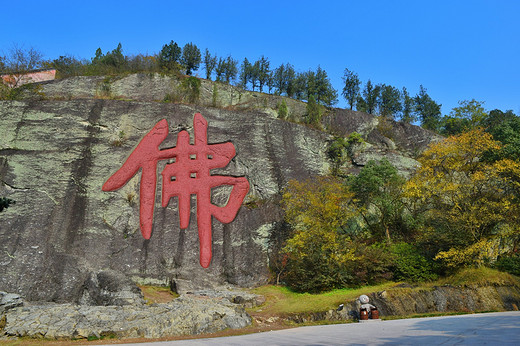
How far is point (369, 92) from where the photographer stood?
34.5 metres

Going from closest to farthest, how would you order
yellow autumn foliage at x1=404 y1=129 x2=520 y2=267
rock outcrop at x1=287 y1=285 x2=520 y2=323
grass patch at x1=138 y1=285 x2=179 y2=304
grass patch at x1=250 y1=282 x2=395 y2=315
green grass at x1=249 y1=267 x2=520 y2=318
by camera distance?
rock outcrop at x1=287 y1=285 x2=520 y2=323
grass patch at x1=250 y1=282 x2=395 y2=315
green grass at x1=249 y1=267 x2=520 y2=318
grass patch at x1=138 y1=285 x2=179 y2=304
yellow autumn foliage at x1=404 y1=129 x2=520 y2=267

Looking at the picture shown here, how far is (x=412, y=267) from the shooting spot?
14.1 m

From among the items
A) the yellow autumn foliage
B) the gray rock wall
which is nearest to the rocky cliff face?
the gray rock wall

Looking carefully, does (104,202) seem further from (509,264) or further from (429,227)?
(509,264)

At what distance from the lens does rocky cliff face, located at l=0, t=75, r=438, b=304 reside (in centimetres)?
1386

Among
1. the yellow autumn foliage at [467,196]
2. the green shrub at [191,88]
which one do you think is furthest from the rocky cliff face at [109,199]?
the yellow autumn foliage at [467,196]

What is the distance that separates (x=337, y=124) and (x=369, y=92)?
35.3 ft

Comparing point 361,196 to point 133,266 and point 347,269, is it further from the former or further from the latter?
point 133,266

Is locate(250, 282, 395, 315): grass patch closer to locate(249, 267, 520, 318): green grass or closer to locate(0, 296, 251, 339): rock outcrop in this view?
locate(249, 267, 520, 318): green grass

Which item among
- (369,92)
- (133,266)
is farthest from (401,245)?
(369,92)

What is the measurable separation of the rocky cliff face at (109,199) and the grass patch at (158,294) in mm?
356

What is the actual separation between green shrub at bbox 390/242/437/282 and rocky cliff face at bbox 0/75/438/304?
17.1 ft

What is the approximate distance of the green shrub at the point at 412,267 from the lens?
45.4ft

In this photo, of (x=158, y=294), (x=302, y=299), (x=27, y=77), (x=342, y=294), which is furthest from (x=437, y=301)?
(x=27, y=77)
